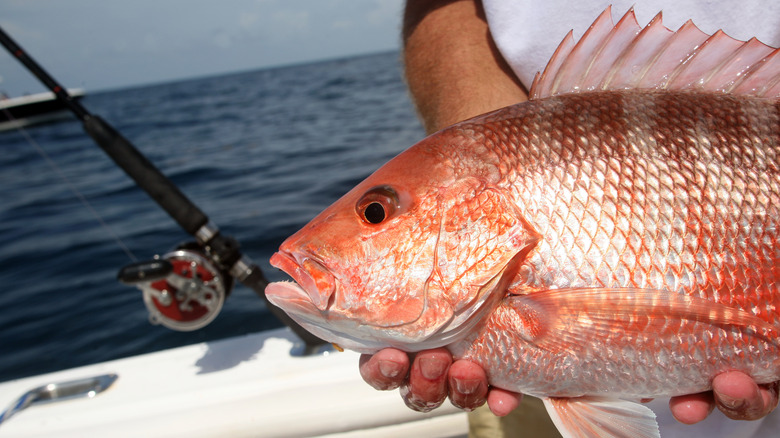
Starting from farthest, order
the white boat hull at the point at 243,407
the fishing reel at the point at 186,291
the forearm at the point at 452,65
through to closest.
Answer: the fishing reel at the point at 186,291 < the white boat hull at the point at 243,407 < the forearm at the point at 452,65

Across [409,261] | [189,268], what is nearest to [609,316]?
[409,261]

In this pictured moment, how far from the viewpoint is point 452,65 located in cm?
212

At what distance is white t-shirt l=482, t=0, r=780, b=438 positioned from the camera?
4.99 feet

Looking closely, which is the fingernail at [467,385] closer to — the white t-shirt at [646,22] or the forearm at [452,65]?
the white t-shirt at [646,22]

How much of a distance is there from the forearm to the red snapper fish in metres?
0.68

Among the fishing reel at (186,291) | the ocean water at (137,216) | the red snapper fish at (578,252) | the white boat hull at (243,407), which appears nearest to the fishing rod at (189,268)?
the fishing reel at (186,291)

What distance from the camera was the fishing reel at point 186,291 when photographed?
8.84ft

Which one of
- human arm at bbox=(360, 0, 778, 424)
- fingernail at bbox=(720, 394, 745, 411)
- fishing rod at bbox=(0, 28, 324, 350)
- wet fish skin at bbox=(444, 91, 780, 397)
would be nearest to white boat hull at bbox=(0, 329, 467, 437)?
fishing rod at bbox=(0, 28, 324, 350)

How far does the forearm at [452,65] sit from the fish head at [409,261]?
2.35 ft

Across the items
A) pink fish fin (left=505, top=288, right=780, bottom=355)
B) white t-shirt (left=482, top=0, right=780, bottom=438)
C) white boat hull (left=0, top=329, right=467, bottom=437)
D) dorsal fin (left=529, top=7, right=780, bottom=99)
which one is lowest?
white boat hull (left=0, top=329, right=467, bottom=437)

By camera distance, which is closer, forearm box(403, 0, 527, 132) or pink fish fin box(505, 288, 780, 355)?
pink fish fin box(505, 288, 780, 355)

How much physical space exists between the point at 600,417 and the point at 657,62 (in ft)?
2.88

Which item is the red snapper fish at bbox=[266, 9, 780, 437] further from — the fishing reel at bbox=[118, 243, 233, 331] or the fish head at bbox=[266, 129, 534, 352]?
the fishing reel at bbox=[118, 243, 233, 331]

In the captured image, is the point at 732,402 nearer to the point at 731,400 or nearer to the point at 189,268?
the point at 731,400
